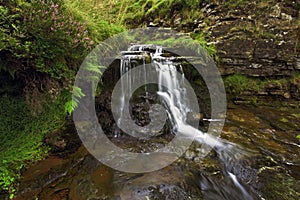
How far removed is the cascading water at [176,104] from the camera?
11.9 ft

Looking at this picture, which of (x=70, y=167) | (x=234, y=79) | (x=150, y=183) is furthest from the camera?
(x=234, y=79)

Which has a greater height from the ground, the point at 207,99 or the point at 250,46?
the point at 250,46

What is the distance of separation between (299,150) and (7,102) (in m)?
5.36

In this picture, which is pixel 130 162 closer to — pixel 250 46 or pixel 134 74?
pixel 134 74

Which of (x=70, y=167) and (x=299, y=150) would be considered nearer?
(x=70, y=167)

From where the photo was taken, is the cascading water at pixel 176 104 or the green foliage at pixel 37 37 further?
the cascading water at pixel 176 104

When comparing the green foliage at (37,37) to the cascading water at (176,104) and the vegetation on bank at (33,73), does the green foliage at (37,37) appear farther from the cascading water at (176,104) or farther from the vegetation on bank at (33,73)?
the cascading water at (176,104)

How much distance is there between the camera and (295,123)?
528cm

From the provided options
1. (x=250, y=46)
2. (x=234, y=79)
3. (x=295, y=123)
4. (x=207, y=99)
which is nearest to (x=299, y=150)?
(x=295, y=123)

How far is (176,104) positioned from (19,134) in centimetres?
395

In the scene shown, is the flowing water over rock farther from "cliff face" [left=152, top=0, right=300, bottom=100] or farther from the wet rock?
"cliff face" [left=152, top=0, right=300, bottom=100]

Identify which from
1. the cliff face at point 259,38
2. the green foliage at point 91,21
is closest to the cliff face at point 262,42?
the cliff face at point 259,38

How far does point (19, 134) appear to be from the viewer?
9.15 feet

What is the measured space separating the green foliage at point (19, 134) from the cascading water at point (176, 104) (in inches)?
72.7
